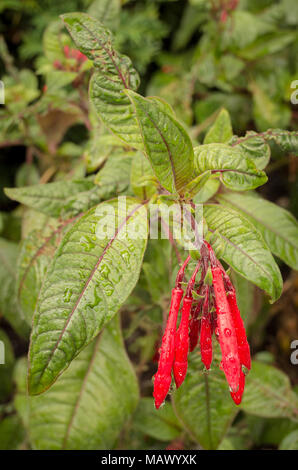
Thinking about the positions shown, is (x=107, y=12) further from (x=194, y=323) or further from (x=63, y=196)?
(x=194, y=323)

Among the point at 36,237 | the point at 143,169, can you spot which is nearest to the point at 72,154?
the point at 36,237

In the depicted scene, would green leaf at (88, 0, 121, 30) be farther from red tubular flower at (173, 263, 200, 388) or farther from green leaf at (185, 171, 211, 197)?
red tubular flower at (173, 263, 200, 388)

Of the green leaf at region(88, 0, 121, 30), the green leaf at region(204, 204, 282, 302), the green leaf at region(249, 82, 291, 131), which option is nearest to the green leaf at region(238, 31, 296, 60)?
the green leaf at region(249, 82, 291, 131)

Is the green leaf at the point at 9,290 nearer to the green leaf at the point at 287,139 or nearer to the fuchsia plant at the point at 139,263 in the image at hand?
the fuchsia plant at the point at 139,263

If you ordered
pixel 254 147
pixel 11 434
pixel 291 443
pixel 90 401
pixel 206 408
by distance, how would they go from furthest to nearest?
pixel 11 434, pixel 291 443, pixel 90 401, pixel 206 408, pixel 254 147

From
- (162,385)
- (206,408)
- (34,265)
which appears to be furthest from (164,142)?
(206,408)

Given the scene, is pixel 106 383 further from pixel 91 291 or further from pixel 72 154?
pixel 72 154

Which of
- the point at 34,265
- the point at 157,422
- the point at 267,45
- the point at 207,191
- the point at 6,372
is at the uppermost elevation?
the point at 267,45
